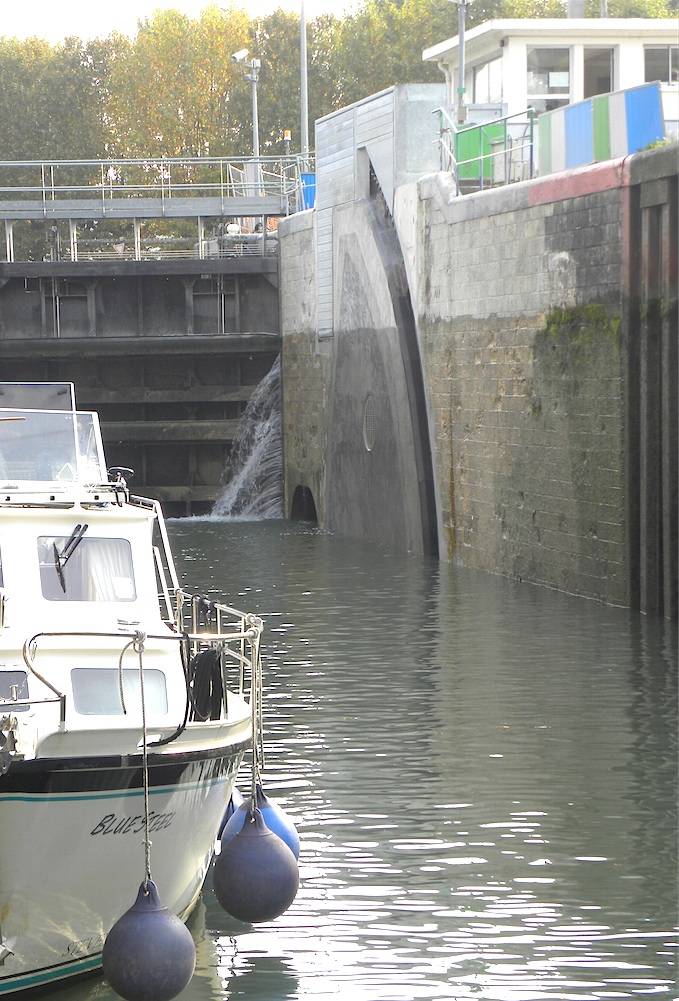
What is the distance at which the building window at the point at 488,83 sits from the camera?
91.1ft

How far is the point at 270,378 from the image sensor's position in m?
31.3

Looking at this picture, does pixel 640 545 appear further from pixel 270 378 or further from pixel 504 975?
pixel 270 378

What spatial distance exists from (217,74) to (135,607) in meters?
59.4

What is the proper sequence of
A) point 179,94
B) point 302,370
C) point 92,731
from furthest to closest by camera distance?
point 179,94
point 302,370
point 92,731

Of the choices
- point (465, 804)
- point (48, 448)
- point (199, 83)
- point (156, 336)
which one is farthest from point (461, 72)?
point (199, 83)

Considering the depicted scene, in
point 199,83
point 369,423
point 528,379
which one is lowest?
point 369,423

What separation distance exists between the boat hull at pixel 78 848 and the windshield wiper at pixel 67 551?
1.57 m

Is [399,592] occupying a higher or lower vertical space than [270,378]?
lower

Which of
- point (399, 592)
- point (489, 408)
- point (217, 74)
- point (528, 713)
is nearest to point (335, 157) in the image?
point (489, 408)

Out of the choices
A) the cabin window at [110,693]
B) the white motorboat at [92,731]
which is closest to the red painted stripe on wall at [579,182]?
the white motorboat at [92,731]

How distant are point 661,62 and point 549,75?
2.00 m

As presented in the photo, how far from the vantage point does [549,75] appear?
2709 cm

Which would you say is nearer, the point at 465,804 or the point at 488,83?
the point at 465,804

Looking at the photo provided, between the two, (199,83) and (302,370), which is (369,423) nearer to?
(302,370)
